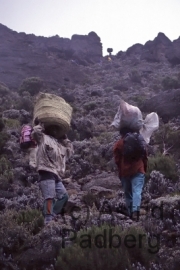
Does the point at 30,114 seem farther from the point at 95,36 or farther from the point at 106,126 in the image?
the point at 95,36

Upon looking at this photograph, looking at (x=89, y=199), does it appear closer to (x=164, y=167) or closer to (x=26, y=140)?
(x=26, y=140)

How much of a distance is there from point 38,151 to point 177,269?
2579 mm

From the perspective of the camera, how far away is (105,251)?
417 centimetres

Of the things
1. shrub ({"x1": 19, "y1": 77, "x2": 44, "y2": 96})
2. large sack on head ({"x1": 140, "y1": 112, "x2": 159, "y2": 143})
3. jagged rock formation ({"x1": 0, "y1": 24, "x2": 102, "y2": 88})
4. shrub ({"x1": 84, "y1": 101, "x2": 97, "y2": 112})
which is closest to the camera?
large sack on head ({"x1": 140, "y1": 112, "x2": 159, "y2": 143})

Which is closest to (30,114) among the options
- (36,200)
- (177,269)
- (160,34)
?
(36,200)

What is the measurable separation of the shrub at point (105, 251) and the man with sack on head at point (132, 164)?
104cm

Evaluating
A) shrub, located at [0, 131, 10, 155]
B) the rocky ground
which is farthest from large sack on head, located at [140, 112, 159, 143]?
shrub, located at [0, 131, 10, 155]

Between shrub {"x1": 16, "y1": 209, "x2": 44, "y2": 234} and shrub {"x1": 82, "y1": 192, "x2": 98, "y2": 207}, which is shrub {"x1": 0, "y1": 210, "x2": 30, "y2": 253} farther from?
shrub {"x1": 82, "y1": 192, "x2": 98, "y2": 207}

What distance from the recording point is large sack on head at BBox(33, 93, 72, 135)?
5.79 m

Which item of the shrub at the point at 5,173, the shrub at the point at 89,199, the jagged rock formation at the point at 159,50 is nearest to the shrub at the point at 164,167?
the shrub at the point at 89,199

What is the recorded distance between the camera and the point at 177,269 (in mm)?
4059

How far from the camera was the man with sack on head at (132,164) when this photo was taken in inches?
219

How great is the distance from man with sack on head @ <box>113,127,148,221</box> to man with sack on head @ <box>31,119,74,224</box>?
2.83 ft

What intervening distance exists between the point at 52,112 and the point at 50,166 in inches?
30.7
